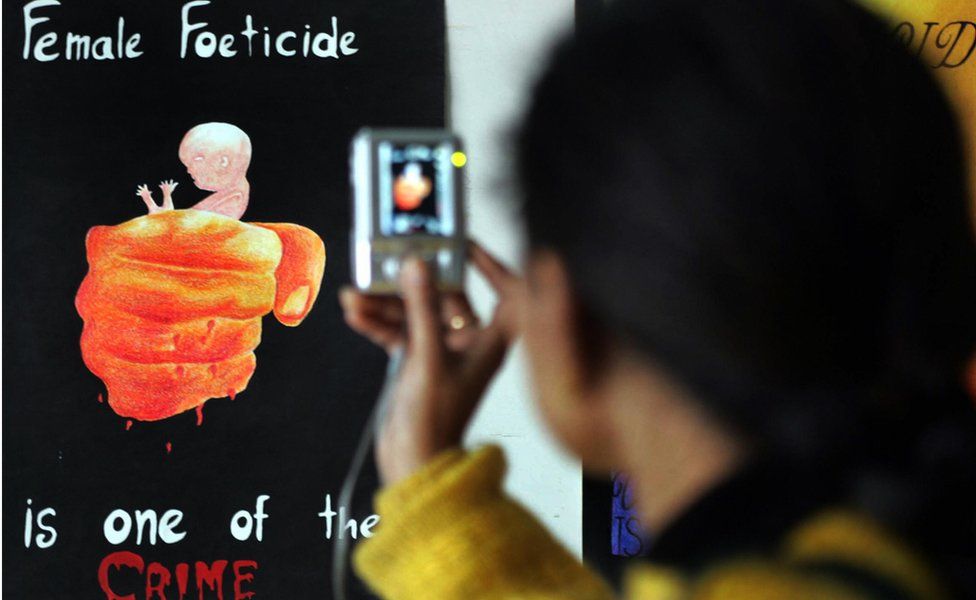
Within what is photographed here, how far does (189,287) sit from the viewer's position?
1.13m

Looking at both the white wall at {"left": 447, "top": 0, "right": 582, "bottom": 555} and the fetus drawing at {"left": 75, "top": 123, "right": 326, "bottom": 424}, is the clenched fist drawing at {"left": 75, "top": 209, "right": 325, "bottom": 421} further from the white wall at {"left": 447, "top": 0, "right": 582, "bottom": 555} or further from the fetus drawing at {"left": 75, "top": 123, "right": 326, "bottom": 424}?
the white wall at {"left": 447, "top": 0, "right": 582, "bottom": 555}

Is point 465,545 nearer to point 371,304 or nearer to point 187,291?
point 371,304

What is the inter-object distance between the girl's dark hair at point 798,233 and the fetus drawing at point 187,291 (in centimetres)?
77

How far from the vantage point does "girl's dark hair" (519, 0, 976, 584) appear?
384mm

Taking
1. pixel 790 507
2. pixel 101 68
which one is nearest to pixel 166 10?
pixel 101 68

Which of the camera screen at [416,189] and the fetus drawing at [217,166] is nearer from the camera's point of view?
the camera screen at [416,189]

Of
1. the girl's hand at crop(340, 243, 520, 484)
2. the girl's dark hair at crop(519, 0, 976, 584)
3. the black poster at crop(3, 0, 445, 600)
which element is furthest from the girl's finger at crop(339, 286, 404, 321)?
the black poster at crop(3, 0, 445, 600)

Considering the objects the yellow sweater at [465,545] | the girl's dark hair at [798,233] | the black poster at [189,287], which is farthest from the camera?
the black poster at [189,287]

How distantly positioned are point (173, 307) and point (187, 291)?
2cm

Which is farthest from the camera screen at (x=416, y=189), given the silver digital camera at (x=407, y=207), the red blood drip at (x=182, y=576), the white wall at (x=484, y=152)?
the red blood drip at (x=182, y=576)

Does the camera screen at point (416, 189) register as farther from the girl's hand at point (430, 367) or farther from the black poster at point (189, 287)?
the black poster at point (189, 287)

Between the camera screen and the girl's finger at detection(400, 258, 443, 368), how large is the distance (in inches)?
1.5

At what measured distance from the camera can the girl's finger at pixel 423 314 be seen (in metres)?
0.55

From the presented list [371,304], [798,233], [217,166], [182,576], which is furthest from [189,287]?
[798,233]
